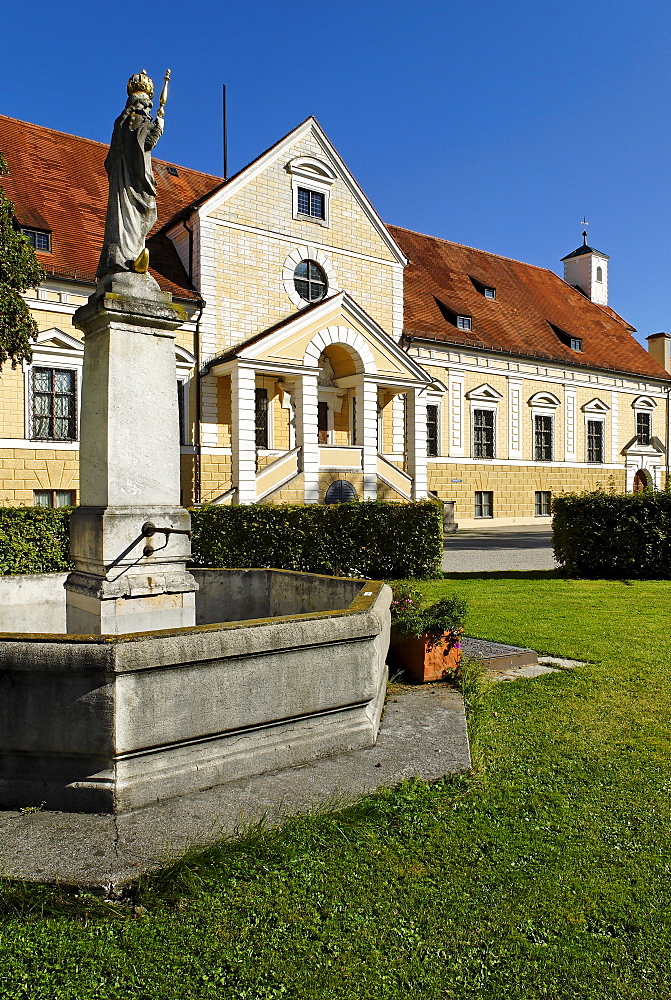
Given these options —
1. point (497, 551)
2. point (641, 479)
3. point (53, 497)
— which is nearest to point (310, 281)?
point (53, 497)

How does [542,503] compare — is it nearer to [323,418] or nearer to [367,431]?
[323,418]

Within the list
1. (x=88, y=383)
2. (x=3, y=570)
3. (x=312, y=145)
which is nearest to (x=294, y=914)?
(x=88, y=383)

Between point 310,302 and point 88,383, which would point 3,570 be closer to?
point 88,383

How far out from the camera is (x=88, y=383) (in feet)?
18.2

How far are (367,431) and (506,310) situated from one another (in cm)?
1350

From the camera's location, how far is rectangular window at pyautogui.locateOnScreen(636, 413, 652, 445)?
36500mm

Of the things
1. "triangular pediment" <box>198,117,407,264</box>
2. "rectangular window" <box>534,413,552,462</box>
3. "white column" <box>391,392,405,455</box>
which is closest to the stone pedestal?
"triangular pediment" <box>198,117,407,264</box>

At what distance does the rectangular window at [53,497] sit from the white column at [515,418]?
60.6 ft

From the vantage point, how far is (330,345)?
891 inches

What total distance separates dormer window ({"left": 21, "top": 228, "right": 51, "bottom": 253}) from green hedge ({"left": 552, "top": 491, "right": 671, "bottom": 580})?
15.4 m

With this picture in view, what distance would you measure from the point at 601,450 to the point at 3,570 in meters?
30.8

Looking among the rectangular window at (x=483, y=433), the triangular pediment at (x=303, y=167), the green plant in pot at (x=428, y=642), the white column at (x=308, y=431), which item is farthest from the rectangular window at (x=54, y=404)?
the rectangular window at (x=483, y=433)

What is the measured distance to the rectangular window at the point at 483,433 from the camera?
29734 mm

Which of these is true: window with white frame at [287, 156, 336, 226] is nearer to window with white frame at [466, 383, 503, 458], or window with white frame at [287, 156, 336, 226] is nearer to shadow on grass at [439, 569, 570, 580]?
window with white frame at [466, 383, 503, 458]
